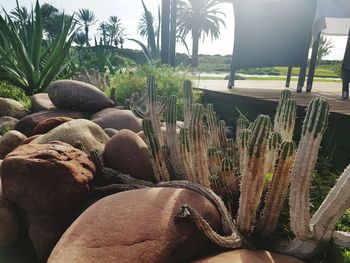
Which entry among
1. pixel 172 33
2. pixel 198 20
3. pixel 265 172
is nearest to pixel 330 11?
pixel 172 33

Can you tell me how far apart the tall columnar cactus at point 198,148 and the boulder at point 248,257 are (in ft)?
1.54

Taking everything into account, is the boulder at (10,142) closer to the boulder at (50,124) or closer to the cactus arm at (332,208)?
the boulder at (50,124)

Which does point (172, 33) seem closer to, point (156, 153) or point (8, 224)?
point (156, 153)

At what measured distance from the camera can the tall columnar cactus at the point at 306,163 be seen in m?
1.28

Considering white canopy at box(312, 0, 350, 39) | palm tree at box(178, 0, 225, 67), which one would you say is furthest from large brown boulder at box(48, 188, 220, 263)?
palm tree at box(178, 0, 225, 67)

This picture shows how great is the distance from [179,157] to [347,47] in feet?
9.19

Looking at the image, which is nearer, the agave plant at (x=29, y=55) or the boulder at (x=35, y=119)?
the boulder at (x=35, y=119)

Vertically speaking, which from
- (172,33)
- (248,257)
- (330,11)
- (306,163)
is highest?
(330,11)

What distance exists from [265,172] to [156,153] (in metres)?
0.64

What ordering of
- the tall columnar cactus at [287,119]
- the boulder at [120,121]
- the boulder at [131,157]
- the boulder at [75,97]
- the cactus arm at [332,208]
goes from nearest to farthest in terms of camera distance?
the cactus arm at [332,208], the tall columnar cactus at [287,119], the boulder at [131,157], the boulder at [120,121], the boulder at [75,97]

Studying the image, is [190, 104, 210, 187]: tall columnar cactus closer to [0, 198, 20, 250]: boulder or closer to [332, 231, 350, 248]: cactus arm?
[332, 231, 350, 248]: cactus arm

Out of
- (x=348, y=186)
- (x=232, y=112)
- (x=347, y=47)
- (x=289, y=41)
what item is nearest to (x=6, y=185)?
(x=348, y=186)

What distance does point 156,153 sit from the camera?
6.58ft

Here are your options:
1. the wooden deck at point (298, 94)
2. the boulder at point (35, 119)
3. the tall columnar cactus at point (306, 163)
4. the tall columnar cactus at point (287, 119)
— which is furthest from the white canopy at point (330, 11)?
the tall columnar cactus at point (306, 163)
